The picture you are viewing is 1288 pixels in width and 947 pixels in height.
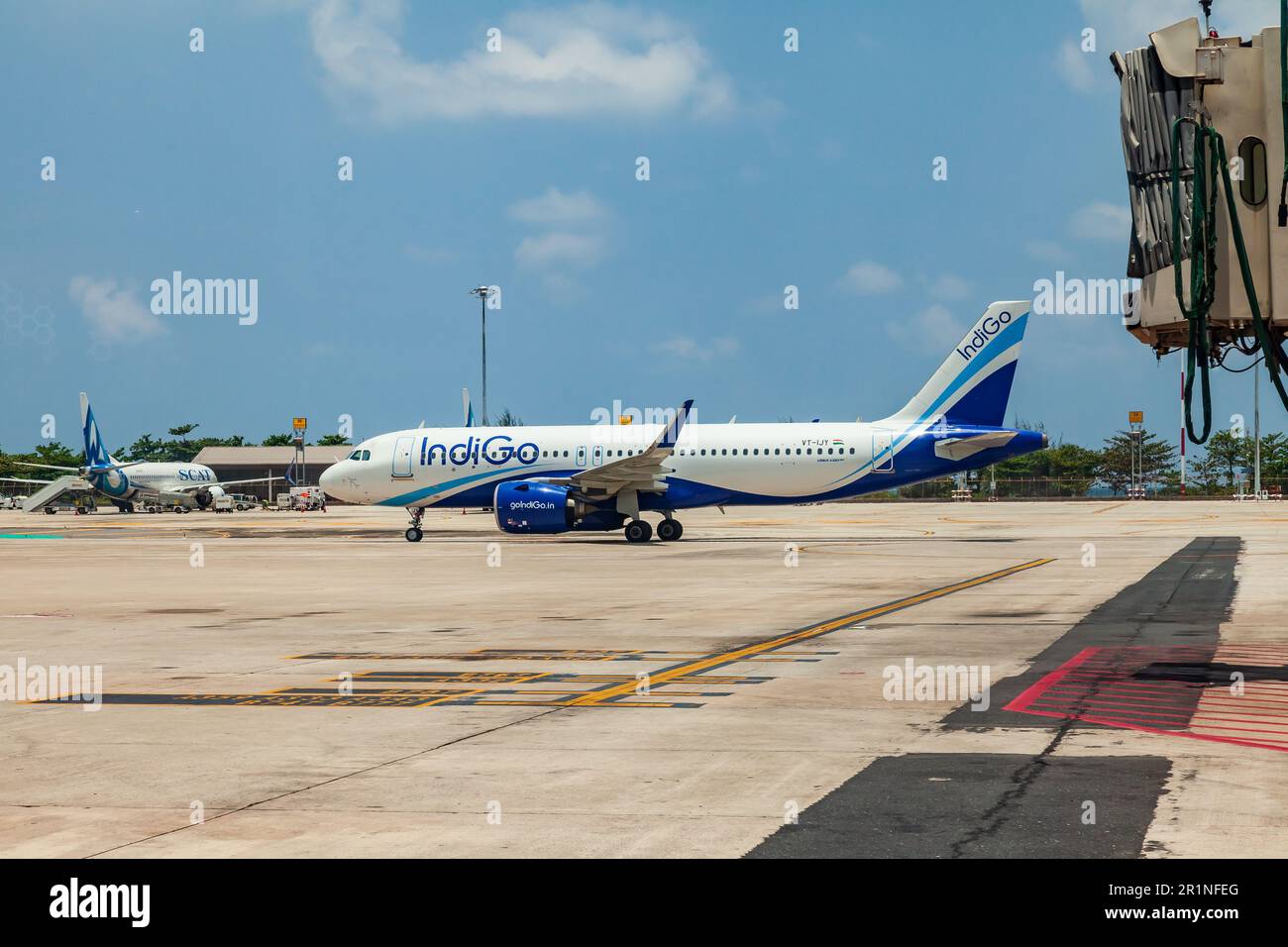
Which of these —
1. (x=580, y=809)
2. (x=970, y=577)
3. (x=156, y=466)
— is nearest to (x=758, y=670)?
(x=580, y=809)

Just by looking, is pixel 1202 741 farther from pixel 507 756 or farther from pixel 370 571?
pixel 370 571

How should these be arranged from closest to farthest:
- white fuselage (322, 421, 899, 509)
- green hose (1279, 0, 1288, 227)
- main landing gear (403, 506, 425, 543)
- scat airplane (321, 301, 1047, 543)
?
green hose (1279, 0, 1288, 227) → scat airplane (321, 301, 1047, 543) → white fuselage (322, 421, 899, 509) → main landing gear (403, 506, 425, 543)

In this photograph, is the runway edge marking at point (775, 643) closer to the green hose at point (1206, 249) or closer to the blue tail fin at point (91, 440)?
the green hose at point (1206, 249)

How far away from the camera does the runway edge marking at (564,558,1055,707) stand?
12.3 metres

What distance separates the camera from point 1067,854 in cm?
639

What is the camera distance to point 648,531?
43531 millimetres

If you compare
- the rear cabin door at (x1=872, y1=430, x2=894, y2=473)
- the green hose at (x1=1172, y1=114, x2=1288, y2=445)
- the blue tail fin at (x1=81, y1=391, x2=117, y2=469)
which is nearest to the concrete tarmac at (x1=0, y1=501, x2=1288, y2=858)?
Answer: the green hose at (x1=1172, y1=114, x2=1288, y2=445)

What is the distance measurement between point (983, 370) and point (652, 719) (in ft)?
113

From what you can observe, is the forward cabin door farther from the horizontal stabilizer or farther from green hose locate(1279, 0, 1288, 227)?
green hose locate(1279, 0, 1288, 227)

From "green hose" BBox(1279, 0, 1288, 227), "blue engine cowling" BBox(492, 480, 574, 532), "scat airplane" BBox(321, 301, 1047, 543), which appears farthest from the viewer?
"scat airplane" BBox(321, 301, 1047, 543)

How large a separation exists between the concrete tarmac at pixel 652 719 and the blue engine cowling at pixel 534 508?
15963 mm

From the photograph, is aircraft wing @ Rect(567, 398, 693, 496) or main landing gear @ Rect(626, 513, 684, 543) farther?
main landing gear @ Rect(626, 513, 684, 543)

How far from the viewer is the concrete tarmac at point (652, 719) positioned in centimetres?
709

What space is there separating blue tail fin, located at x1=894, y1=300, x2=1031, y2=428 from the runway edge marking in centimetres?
1720
